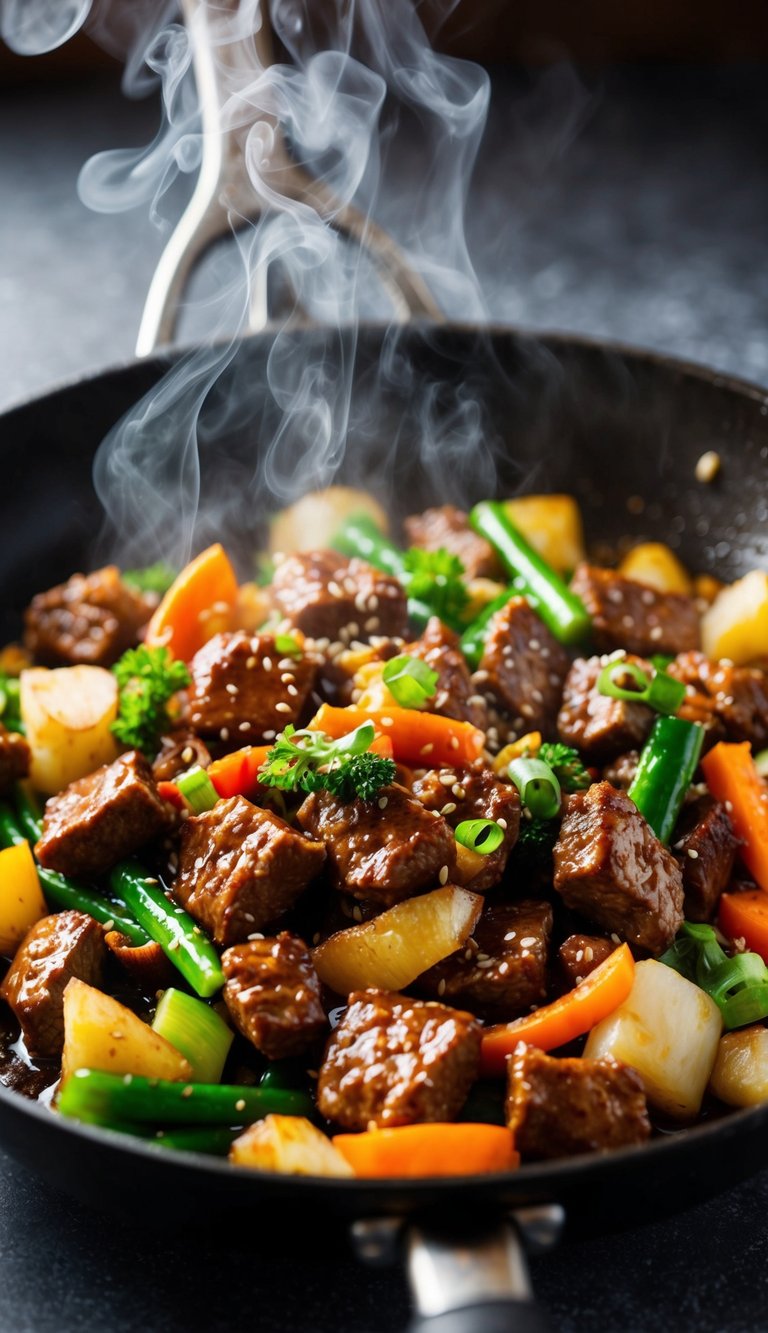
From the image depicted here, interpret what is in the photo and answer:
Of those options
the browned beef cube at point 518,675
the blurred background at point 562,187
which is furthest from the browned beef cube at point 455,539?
the blurred background at point 562,187

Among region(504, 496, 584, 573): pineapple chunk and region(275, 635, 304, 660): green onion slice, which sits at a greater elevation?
region(275, 635, 304, 660): green onion slice

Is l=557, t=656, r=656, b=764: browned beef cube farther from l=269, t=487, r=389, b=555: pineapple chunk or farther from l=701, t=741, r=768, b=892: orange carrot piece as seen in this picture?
l=269, t=487, r=389, b=555: pineapple chunk

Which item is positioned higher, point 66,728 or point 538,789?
point 66,728

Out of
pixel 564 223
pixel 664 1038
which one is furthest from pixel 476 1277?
pixel 564 223

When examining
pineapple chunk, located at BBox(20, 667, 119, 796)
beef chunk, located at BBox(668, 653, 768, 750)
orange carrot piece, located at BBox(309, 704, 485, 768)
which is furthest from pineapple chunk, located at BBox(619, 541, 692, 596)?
pineapple chunk, located at BBox(20, 667, 119, 796)

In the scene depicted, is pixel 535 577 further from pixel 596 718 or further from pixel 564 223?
pixel 564 223

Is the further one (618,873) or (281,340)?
(281,340)

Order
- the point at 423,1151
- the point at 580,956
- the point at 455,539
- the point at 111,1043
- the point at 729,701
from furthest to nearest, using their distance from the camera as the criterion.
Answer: the point at 455,539 → the point at 729,701 → the point at 580,956 → the point at 111,1043 → the point at 423,1151
